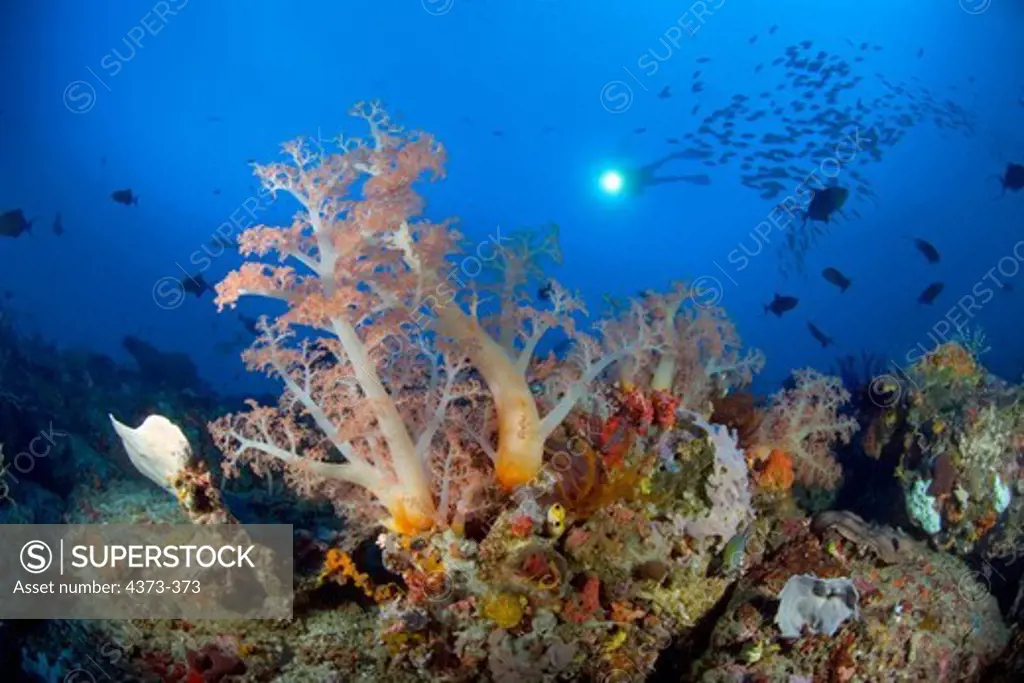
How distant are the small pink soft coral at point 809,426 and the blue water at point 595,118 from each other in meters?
8.83

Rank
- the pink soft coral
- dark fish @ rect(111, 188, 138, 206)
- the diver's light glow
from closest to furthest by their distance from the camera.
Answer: the pink soft coral, dark fish @ rect(111, 188, 138, 206), the diver's light glow

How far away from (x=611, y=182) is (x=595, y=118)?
3.73 meters

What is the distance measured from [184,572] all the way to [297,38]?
83.9 ft

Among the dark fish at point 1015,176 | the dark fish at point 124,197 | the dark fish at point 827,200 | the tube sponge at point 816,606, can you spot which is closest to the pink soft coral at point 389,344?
the tube sponge at point 816,606

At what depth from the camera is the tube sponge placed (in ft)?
14.2

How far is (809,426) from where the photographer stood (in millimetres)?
7441

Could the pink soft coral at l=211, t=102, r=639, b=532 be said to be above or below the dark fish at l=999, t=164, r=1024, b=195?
below

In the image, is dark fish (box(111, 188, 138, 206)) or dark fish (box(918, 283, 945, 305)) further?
dark fish (box(111, 188, 138, 206))

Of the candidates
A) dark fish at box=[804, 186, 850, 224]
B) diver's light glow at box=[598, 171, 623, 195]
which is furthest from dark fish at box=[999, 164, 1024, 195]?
diver's light glow at box=[598, 171, 623, 195]

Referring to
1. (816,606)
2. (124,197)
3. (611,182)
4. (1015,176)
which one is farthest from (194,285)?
(611,182)

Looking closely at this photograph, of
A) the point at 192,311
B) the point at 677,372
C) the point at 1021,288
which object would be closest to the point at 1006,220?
the point at 1021,288

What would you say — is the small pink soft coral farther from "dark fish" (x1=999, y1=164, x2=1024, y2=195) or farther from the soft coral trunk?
"dark fish" (x1=999, y1=164, x2=1024, y2=195)

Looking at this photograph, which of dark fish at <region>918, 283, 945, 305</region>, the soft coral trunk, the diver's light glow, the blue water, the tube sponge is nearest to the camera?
the tube sponge

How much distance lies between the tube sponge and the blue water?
39.3ft
